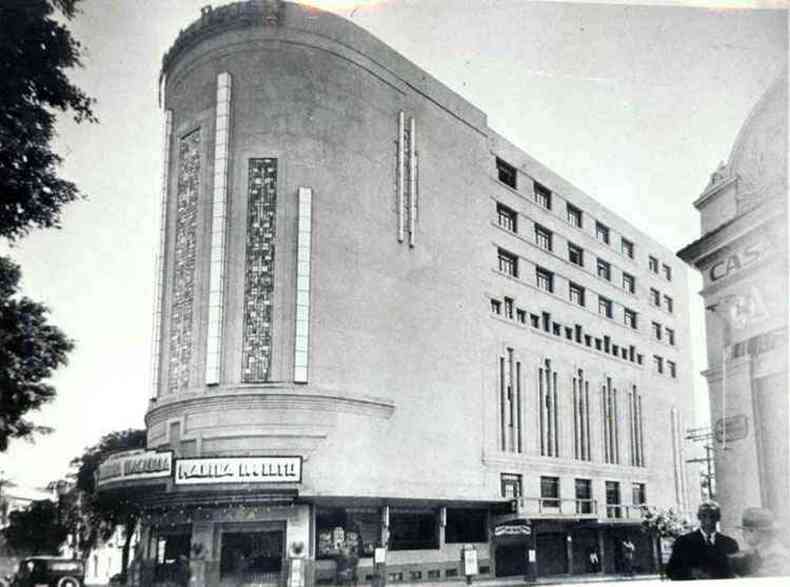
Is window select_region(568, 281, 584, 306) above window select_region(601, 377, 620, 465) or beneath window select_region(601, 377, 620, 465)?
above

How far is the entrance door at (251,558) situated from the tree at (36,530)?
1.16 meters

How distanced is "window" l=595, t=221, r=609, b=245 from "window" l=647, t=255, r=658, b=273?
1.38ft

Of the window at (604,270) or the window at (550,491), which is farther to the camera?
the window at (604,270)

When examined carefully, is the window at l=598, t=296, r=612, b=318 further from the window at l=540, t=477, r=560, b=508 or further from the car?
the car

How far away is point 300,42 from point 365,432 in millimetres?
2825

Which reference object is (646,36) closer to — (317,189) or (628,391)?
(317,189)

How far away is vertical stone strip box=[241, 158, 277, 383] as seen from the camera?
6.41 metres

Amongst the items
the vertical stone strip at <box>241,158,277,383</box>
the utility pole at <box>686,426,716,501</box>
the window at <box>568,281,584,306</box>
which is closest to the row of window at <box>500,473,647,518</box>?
the utility pole at <box>686,426,716,501</box>

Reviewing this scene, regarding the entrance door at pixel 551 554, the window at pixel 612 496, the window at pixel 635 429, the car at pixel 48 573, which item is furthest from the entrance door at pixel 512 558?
the car at pixel 48 573

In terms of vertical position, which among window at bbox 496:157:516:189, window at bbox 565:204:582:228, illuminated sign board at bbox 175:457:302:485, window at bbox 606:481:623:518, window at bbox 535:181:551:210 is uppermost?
window at bbox 496:157:516:189

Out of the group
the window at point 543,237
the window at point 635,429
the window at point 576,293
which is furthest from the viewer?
the window at point 576,293

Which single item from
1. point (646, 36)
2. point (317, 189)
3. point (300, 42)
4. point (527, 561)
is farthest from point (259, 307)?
point (646, 36)

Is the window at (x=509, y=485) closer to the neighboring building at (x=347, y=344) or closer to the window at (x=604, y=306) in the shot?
the neighboring building at (x=347, y=344)

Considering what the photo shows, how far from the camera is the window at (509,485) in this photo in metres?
6.90
